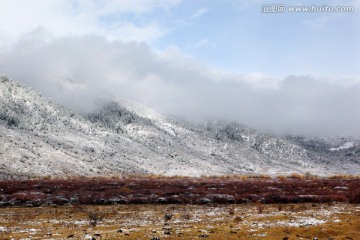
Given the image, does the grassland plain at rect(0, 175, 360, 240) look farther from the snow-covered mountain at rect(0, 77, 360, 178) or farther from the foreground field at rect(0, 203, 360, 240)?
the snow-covered mountain at rect(0, 77, 360, 178)

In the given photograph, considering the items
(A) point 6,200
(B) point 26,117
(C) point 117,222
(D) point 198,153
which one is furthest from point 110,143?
(C) point 117,222

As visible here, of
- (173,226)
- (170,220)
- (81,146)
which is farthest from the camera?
(81,146)

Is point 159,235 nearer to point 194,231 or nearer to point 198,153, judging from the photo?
point 194,231

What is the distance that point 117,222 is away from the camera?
27.0 m

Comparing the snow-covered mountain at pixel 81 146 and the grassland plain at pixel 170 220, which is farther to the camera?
the snow-covered mountain at pixel 81 146

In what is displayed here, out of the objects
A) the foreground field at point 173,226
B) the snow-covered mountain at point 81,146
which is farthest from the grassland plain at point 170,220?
the snow-covered mountain at point 81,146

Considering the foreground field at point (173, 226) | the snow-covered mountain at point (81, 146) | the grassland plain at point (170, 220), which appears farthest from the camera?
the snow-covered mountain at point (81, 146)

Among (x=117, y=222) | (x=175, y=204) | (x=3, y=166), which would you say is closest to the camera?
(x=117, y=222)

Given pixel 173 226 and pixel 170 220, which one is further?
pixel 170 220

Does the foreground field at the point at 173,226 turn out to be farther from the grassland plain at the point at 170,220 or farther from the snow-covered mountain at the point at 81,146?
the snow-covered mountain at the point at 81,146

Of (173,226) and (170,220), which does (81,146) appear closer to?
(170,220)

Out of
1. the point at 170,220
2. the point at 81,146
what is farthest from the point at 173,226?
the point at 81,146

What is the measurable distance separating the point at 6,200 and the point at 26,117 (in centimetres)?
11046

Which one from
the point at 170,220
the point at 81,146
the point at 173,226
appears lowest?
the point at 170,220
